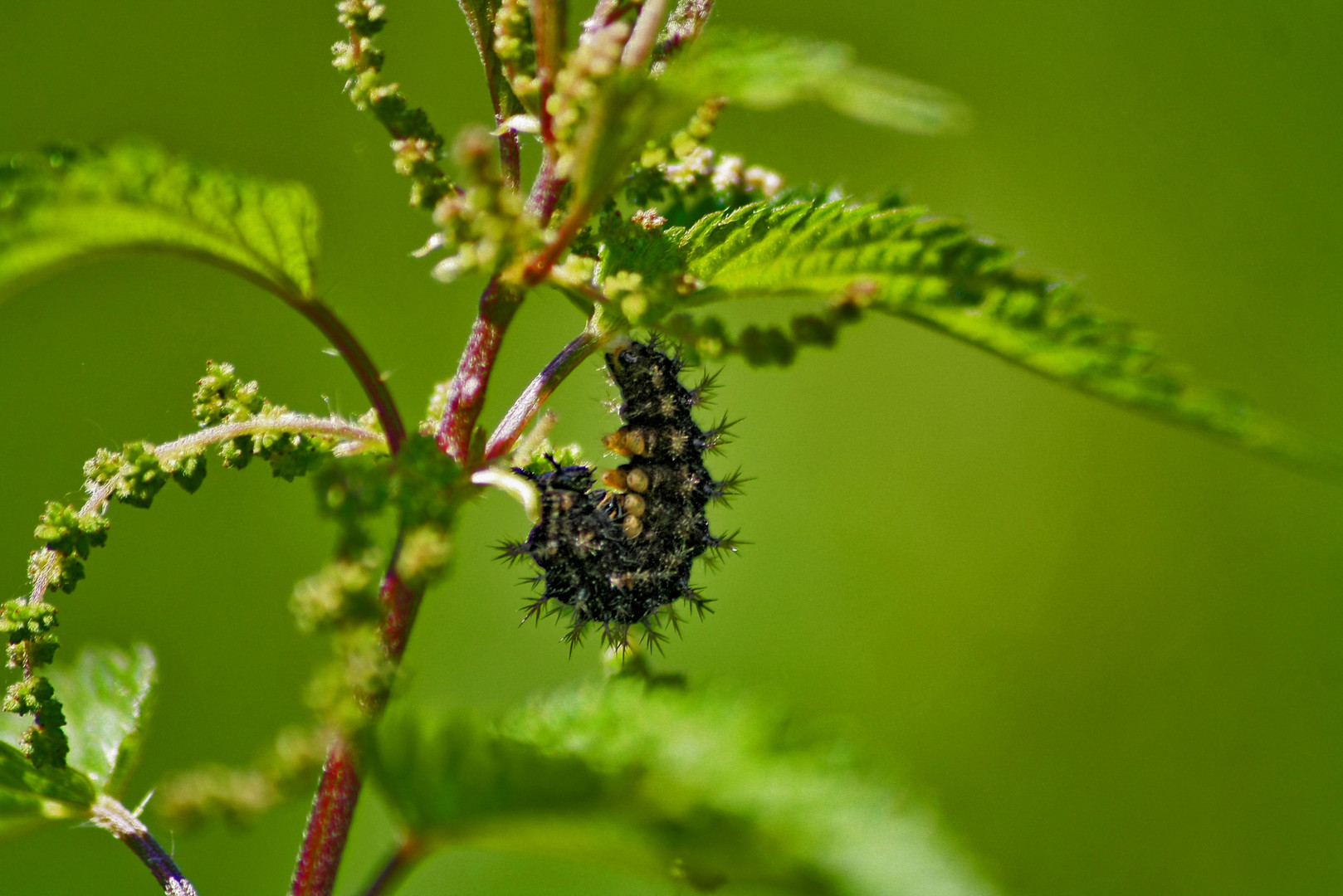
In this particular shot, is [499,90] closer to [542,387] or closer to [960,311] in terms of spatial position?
[542,387]

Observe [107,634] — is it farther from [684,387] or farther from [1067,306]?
[1067,306]

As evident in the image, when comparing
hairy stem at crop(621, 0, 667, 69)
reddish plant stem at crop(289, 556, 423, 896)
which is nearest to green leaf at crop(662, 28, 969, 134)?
hairy stem at crop(621, 0, 667, 69)

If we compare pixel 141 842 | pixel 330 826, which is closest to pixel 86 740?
pixel 141 842

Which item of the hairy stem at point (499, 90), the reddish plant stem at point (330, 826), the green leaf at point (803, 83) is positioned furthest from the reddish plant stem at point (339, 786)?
the green leaf at point (803, 83)

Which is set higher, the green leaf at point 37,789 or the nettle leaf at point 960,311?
the nettle leaf at point 960,311

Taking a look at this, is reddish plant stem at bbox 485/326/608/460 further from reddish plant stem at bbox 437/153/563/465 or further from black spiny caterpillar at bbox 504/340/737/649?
black spiny caterpillar at bbox 504/340/737/649

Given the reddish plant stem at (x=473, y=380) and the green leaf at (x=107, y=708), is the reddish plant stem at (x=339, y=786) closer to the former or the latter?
the reddish plant stem at (x=473, y=380)
